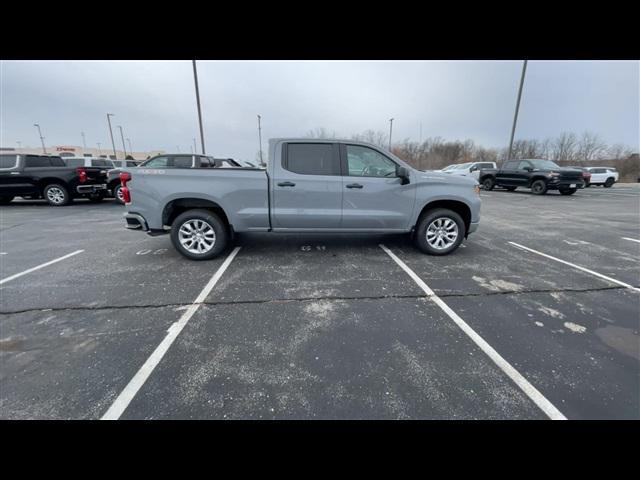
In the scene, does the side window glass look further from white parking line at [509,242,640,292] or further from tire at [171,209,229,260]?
white parking line at [509,242,640,292]

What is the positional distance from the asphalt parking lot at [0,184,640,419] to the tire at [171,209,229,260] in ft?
0.65

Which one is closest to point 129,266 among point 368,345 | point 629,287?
point 368,345

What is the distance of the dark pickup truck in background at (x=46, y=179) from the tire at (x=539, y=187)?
70.7 feet

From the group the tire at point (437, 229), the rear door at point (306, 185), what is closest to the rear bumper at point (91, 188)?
the rear door at point (306, 185)

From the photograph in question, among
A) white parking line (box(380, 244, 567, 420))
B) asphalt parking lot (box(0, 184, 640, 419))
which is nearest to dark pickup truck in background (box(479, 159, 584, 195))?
asphalt parking lot (box(0, 184, 640, 419))

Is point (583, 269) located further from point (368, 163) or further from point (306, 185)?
point (306, 185)

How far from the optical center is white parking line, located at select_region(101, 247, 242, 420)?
184 centimetres

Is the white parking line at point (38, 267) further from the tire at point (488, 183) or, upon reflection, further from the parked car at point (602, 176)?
the parked car at point (602, 176)

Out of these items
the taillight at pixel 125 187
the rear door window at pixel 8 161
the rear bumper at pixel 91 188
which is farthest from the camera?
the rear bumper at pixel 91 188

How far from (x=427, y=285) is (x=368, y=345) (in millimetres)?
1640

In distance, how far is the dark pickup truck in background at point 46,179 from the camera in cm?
1007

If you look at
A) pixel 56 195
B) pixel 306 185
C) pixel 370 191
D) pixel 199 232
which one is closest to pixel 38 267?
pixel 199 232

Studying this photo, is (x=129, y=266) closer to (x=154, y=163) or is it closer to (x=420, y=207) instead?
(x=420, y=207)
